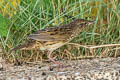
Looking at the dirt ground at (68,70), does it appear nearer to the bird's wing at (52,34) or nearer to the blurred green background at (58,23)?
the blurred green background at (58,23)

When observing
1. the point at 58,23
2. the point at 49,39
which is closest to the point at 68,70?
the point at 49,39

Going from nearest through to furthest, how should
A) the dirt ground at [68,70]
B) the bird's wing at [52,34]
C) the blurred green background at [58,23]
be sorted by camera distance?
the dirt ground at [68,70] → the bird's wing at [52,34] → the blurred green background at [58,23]

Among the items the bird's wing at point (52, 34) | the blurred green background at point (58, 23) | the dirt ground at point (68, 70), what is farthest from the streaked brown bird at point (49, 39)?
the blurred green background at point (58, 23)

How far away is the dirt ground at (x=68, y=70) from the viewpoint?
3.45 m

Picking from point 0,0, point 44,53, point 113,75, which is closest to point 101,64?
point 113,75

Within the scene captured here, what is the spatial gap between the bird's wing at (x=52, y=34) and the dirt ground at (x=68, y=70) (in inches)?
14.2

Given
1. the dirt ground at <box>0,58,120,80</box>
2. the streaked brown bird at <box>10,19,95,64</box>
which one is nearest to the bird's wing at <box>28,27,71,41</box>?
the streaked brown bird at <box>10,19,95,64</box>

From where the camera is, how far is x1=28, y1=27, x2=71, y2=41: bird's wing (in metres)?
3.95

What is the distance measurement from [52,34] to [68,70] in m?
0.55

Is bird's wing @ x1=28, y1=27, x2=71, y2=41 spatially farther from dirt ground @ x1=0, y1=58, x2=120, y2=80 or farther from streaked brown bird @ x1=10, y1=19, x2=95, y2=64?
dirt ground @ x1=0, y1=58, x2=120, y2=80

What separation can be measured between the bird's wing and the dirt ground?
0.36m

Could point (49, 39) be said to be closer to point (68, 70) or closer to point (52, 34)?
point (52, 34)

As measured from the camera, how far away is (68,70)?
379cm

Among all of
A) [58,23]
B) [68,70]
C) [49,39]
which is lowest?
[68,70]
